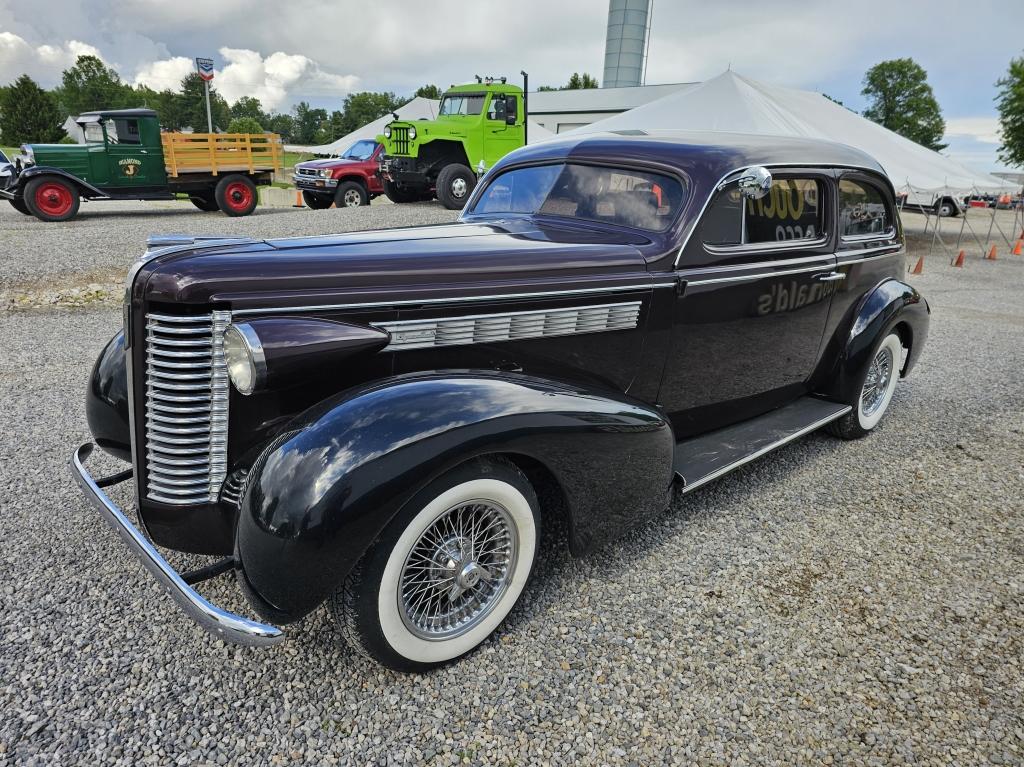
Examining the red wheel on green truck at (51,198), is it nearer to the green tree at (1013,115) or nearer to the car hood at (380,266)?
the car hood at (380,266)

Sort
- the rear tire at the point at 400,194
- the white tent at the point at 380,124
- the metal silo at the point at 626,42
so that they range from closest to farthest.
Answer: the rear tire at the point at 400,194
the white tent at the point at 380,124
the metal silo at the point at 626,42

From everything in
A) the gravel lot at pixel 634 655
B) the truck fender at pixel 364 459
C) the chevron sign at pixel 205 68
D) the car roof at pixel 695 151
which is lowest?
the gravel lot at pixel 634 655

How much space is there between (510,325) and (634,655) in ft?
4.44

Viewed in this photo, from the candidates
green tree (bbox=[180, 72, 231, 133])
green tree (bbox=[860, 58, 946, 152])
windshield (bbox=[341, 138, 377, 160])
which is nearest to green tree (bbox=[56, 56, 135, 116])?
green tree (bbox=[180, 72, 231, 133])

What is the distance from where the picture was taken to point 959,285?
449 inches

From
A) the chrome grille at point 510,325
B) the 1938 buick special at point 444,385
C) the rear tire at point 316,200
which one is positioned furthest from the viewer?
the rear tire at point 316,200

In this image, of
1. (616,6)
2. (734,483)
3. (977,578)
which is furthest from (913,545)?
(616,6)

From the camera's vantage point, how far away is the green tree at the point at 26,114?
37000mm

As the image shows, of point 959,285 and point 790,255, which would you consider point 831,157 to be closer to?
point 790,255

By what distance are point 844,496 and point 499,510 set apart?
2.36 meters

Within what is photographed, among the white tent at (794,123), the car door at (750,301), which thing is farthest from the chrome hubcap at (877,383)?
the white tent at (794,123)

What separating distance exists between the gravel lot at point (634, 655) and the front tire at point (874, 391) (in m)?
0.54

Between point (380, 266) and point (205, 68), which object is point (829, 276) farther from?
point (205, 68)

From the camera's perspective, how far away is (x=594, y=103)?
4191cm
